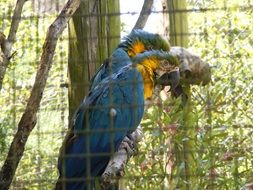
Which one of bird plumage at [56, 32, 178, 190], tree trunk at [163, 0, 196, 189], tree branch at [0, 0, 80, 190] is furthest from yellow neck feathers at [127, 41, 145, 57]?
tree branch at [0, 0, 80, 190]

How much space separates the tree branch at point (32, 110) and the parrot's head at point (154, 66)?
0.30 m

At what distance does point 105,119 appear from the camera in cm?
148

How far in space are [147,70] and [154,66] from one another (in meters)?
0.02

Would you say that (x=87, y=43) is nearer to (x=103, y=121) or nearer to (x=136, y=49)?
(x=136, y=49)

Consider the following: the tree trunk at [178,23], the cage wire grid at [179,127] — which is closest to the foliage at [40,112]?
the cage wire grid at [179,127]

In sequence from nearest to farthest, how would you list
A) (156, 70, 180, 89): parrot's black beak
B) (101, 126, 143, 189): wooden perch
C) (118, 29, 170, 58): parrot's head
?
1. (101, 126, 143, 189): wooden perch
2. (156, 70, 180, 89): parrot's black beak
3. (118, 29, 170, 58): parrot's head

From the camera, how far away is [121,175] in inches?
53.7

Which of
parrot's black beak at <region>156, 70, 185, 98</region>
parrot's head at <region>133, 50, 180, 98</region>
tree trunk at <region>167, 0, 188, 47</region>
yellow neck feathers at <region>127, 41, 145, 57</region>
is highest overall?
tree trunk at <region>167, 0, 188, 47</region>

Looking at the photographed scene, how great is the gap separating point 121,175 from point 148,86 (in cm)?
34

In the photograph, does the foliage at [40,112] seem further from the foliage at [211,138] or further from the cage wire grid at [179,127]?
the foliage at [211,138]

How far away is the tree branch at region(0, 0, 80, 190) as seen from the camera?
1369mm

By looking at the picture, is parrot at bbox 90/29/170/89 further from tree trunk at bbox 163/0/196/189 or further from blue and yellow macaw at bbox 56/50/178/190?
tree trunk at bbox 163/0/196/189

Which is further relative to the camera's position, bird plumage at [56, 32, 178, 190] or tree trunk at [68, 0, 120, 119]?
tree trunk at [68, 0, 120, 119]

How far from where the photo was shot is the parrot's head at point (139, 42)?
1.66 meters
